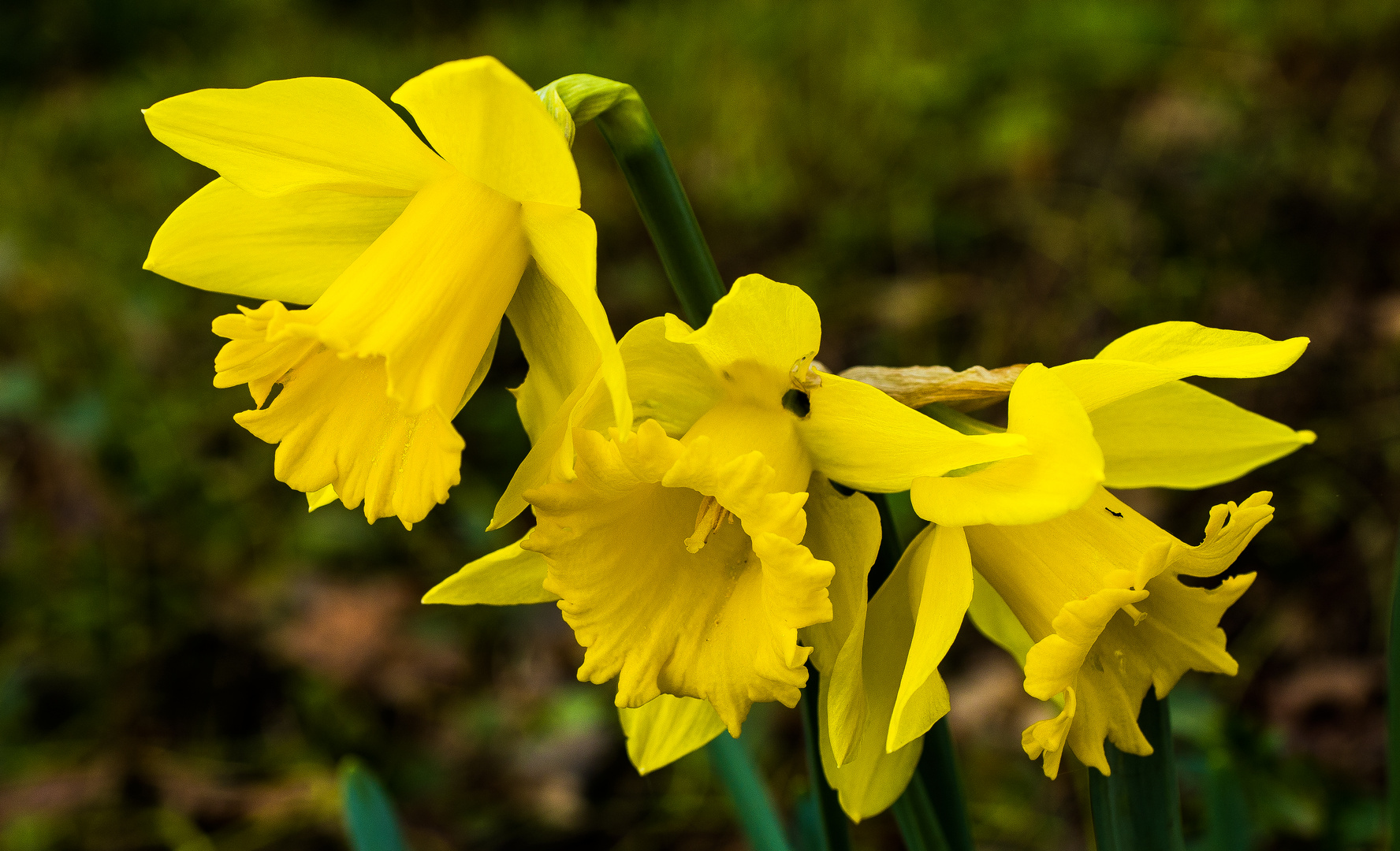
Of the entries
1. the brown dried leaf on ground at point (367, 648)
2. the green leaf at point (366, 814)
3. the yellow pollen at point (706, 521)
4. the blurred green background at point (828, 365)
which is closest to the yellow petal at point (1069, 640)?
the yellow pollen at point (706, 521)

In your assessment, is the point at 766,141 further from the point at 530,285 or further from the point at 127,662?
the point at 530,285

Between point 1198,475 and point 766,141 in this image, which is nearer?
point 1198,475

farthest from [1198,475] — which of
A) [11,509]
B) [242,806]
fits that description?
[11,509]

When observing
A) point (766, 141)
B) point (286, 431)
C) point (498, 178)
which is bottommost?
point (766, 141)

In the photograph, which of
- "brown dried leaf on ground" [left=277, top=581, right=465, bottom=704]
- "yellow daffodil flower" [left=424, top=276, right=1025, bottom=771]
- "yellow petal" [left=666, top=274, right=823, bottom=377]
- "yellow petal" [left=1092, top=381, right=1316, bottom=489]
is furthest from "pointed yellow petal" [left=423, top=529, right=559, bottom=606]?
"brown dried leaf on ground" [left=277, top=581, right=465, bottom=704]

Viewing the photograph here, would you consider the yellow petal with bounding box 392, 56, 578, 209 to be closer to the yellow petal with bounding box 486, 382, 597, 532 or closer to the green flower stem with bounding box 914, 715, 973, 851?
the yellow petal with bounding box 486, 382, 597, 532

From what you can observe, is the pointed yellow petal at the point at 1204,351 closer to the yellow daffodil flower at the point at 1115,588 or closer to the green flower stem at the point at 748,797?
the yellow daffodil flower at the point at 1115,588

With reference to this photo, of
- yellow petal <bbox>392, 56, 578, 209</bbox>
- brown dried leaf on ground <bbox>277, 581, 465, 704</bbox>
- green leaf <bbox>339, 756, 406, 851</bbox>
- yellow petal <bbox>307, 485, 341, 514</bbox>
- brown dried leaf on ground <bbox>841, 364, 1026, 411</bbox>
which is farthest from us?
brown dried leaf on ground <bbox>277, 581, 465, 704</bbox>
